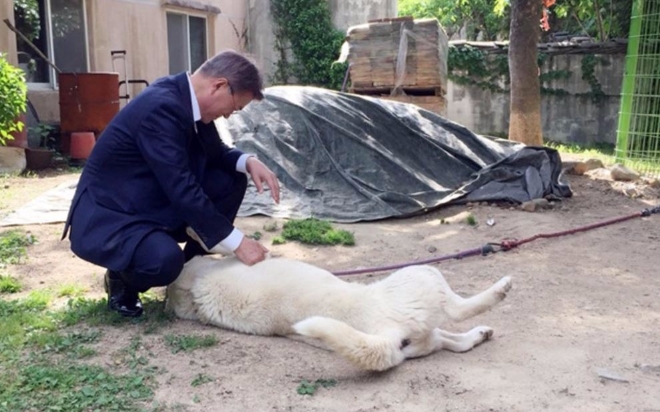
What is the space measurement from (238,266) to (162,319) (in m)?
0.47

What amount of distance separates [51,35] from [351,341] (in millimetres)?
9114

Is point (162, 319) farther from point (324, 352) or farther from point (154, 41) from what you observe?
point (154, 41)

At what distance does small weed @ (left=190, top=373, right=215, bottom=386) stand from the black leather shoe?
767 millimetres

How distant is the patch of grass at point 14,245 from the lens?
4.07 meters

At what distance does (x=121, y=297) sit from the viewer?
10.1ft

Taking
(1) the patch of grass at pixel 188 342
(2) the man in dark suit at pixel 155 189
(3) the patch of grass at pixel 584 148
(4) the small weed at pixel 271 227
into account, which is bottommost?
(3) the patch of grass at pixel 584 148

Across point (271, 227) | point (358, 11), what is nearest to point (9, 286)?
point (271, 227)

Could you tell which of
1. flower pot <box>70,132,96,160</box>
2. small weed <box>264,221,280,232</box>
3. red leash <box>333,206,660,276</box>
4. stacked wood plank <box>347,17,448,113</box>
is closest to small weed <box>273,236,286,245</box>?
small weed <box>264,221,280,232</box>

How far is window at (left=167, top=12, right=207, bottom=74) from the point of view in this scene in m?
12.3

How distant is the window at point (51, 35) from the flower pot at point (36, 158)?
6.56ft

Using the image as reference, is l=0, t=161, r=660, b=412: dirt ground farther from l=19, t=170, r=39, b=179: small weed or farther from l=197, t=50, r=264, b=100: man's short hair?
l=19, t=170, r=39, b=179: small weed

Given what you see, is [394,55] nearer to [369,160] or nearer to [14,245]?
[369,160]

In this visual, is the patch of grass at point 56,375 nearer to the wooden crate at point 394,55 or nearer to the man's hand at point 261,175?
the man's hand at point 261,175

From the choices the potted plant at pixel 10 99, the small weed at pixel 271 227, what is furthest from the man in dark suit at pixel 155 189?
the potted plant at pixel 10 99
